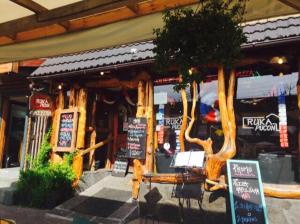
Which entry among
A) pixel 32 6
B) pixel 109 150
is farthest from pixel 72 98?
pixel 32 6

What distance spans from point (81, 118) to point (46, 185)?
87.2 inches

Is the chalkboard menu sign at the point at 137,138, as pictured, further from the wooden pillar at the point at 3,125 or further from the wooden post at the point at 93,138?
the wooden pillar at the point at 3,125

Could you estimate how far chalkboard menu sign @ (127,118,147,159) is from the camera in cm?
830

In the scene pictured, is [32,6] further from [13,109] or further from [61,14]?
[13,109]

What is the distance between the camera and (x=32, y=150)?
1030 cm

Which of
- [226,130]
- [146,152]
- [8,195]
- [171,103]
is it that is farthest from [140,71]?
[8,195]

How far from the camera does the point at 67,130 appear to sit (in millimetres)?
9586

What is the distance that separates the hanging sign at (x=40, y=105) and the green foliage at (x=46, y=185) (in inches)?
60.8

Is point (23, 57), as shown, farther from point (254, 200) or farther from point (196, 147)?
point (196, 147)

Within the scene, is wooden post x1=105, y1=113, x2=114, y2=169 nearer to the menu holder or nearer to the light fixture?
the menu holder

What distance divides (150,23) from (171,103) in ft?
19.4

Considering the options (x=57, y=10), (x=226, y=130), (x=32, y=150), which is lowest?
(x=32, y=150)

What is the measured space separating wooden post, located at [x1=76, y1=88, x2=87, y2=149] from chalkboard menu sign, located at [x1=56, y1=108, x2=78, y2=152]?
0.12 m

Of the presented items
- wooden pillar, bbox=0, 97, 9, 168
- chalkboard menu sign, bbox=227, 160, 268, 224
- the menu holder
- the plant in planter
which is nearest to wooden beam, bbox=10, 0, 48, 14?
the plant in planter
